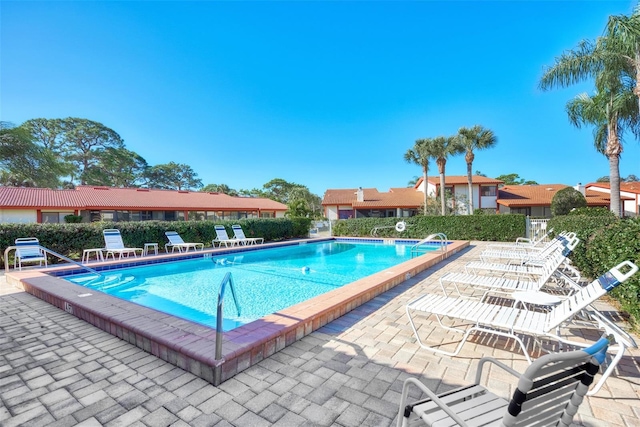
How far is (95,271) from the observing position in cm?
915

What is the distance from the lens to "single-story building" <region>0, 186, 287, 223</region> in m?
18.7

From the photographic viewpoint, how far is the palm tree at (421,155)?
24.3 meters

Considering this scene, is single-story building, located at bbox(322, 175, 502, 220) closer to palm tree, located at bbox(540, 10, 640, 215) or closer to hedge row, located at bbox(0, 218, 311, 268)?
hedge row, located at bbox(0, 218, 311, 268)

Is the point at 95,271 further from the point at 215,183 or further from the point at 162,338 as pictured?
the point at 215,183

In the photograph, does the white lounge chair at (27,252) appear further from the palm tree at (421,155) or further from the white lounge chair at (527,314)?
the palm tree at (421,155)

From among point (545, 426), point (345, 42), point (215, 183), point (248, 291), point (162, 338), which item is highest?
point (345, 42)

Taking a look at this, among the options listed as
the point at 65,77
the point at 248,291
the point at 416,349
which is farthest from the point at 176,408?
the point at 65,77

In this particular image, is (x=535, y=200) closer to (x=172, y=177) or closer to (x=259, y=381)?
(x=259, y=381)

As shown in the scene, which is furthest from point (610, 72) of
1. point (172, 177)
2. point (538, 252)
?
point (172, 177)

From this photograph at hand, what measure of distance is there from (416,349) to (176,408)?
101 inches

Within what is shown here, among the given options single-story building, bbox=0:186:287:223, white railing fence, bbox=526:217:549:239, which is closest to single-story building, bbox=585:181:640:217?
white railing fence, bbox=526:217:549:239

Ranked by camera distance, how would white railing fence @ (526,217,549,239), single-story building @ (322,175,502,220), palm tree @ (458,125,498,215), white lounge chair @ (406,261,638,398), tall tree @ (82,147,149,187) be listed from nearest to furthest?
1. white lounge chair @ (406,261,638,398)
2. white railing fence @ (526,217,549,239)
3. palm tree @ (458,125,498,215)
4. single-story building @ (322,175,502,220)
5. tall tree @ (82,147,149,187)

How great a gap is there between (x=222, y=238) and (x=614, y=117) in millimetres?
18987

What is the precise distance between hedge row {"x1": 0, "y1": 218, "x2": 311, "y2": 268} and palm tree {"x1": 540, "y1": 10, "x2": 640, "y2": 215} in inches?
631
